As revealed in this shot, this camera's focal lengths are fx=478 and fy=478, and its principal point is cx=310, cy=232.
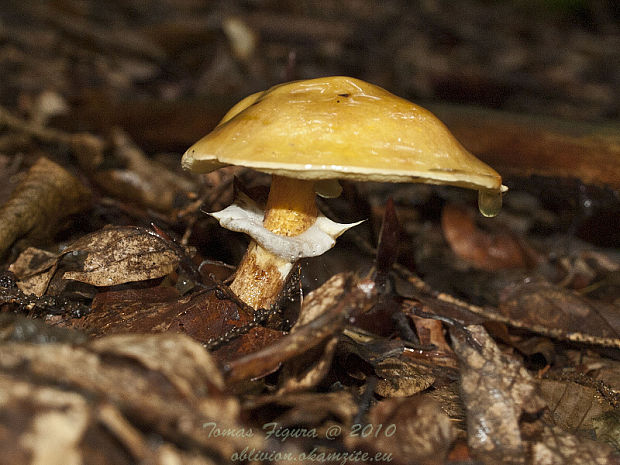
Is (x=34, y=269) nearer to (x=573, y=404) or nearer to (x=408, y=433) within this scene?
(x=408, y=433)

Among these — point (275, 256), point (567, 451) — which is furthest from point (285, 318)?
point (567, 451)

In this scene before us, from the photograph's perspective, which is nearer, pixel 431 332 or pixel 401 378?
pixel 401 378

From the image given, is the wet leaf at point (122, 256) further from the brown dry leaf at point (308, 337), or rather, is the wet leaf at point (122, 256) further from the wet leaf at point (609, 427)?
the wet leaf at point (609, 427)

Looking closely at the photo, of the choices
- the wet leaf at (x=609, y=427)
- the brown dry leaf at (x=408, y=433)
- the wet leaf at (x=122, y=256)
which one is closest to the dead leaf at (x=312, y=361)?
the brown dry leaf at (x=408, y=433)

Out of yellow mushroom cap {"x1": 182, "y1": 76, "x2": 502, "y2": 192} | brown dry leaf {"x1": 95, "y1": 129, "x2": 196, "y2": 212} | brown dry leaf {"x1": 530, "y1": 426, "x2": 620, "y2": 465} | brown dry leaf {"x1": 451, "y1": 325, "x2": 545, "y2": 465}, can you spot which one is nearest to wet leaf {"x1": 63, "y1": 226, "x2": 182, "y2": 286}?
yellow mushroom cap {"x1": 182, "y1": 76, "x2": 502, "y2": 192}

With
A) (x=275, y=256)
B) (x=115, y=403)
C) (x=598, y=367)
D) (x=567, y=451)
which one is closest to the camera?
(x=115, y=403)

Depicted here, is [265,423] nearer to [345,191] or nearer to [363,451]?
[363,451]

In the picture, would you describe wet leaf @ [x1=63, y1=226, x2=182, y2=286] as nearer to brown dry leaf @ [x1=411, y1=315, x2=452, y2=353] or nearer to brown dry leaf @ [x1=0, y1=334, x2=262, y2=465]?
brown dry leaf @ [x1=0, y1=334, x2=262, y2=465]
